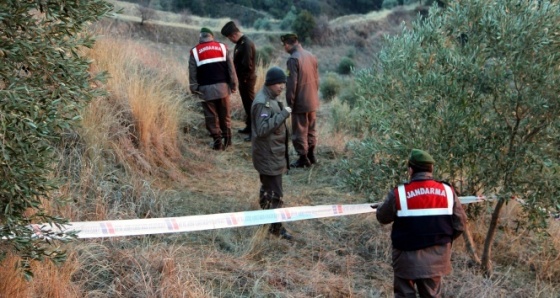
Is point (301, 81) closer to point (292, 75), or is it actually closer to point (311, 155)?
point (292, 75)

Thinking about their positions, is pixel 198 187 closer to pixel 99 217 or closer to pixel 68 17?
pixel 99 217

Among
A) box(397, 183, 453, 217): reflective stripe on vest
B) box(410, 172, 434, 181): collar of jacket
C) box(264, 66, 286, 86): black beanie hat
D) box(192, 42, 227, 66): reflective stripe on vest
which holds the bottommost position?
box(192, 42, 227, 66): reflective stripe on vest

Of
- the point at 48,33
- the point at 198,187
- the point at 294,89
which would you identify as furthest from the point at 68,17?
the point at 294,89

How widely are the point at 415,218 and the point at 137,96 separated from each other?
506cm

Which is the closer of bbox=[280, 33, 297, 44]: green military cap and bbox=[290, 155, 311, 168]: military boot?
bbox=[280, 33, 297, 44]: green military cap

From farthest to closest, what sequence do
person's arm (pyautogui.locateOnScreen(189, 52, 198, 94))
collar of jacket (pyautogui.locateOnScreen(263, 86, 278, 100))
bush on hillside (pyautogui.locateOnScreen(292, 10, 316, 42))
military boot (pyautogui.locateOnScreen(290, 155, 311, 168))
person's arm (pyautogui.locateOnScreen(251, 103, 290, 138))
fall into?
bush on hillside (pyautogui.locateOnScreen(292, 10, 316, 42)) < military boot (pyautogui.locateOnScreen(290, 155, 311, 168)) < person's arm (pyautogui.locateOnScreen(189, 52, 198, 94)) < collar of jacket (pyautogui.locateOnScreen(263, 86, 278, 100)) < person's arm (pyautogui.locateOnScreen(251, 103, 290, 138))

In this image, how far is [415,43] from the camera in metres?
6.30

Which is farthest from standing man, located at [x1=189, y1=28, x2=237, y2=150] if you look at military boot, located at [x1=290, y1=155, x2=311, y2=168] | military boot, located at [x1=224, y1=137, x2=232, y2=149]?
military boot, located at [x1=290, y1=155, x2=311, y2=168]

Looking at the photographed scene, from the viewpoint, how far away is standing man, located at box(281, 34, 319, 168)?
9.02 metres

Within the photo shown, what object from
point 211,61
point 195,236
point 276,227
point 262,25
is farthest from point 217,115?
point 262,25

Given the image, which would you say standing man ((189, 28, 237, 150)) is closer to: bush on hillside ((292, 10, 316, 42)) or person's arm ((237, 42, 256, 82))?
person's arm ((237, 42, 256, 82))

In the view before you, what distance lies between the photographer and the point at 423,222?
195 inches

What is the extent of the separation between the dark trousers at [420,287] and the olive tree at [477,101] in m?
1.35

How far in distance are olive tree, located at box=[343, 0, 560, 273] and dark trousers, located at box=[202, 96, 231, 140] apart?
3.63 meters
